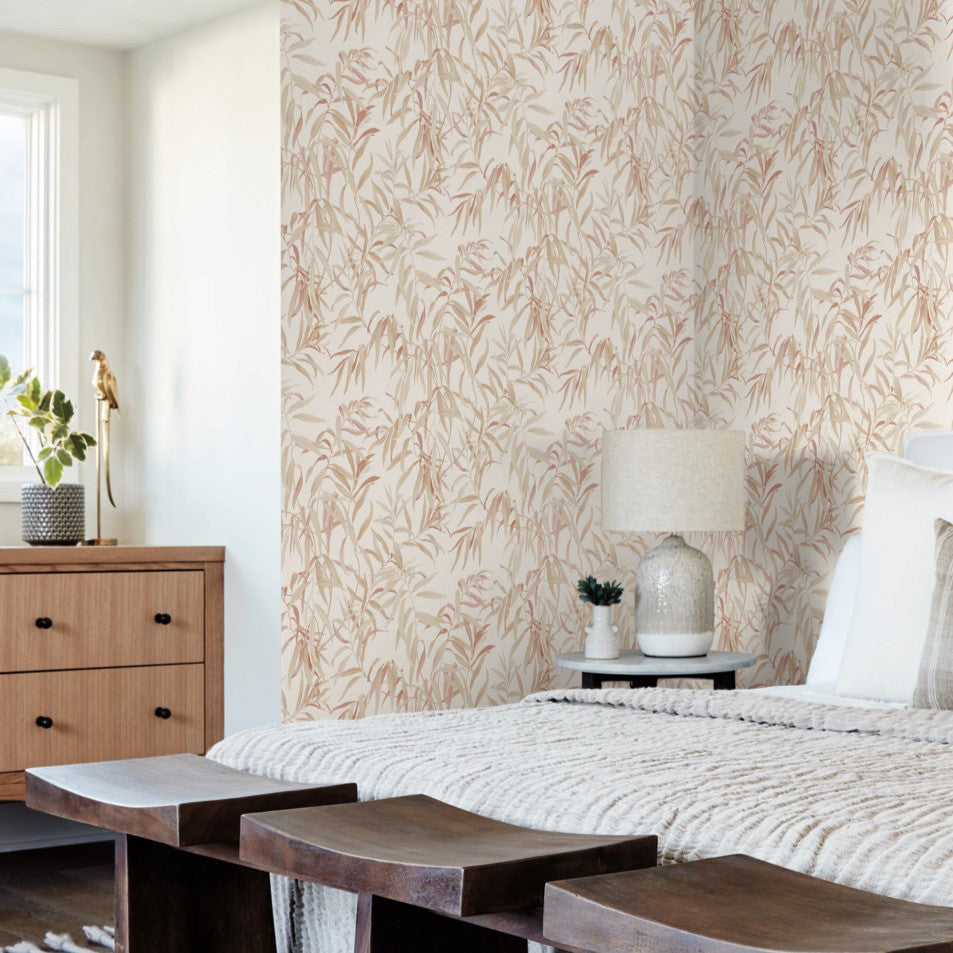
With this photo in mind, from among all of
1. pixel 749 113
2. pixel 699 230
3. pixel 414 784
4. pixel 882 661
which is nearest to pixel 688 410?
pixel 699 230

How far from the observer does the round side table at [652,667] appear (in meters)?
3.32

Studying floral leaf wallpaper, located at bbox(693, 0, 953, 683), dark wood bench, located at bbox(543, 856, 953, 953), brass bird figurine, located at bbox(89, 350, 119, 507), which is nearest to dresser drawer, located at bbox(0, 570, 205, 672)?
brass bird figurine, located at bbox(89, 350, 119, 507)

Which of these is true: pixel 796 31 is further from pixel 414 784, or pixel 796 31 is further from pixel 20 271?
pixel 414 784

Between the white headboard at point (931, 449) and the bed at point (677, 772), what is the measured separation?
760mm

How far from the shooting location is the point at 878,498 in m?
2.67

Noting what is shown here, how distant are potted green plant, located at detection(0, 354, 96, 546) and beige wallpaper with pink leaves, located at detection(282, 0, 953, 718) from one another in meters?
0.65

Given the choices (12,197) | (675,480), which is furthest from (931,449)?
(12,197)

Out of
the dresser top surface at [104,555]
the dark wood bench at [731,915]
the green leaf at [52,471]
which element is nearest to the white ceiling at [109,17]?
the green leaf at [52,471]

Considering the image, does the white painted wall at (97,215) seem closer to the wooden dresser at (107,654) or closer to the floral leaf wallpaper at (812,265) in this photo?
the wooden dresser at (107,654)

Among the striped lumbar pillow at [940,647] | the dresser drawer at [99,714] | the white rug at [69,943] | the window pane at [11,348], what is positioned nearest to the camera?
the striped lumbar pillow at [940,647]

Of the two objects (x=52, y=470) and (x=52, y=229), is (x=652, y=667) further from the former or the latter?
(x=52, y=229)

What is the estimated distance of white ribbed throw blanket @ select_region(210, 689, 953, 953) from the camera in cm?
138

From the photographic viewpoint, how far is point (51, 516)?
353 cm

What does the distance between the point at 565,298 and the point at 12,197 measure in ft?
5.00
